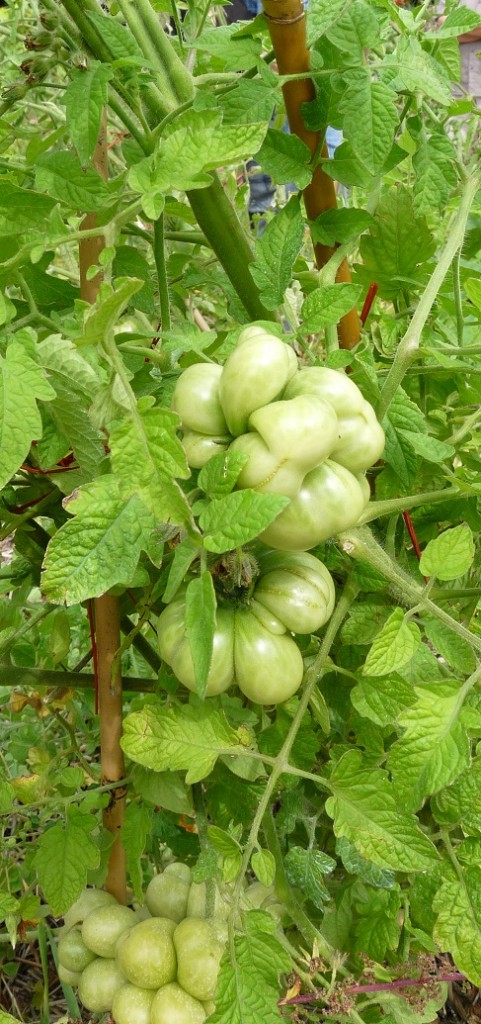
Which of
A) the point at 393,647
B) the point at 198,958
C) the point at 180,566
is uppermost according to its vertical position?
the point at 180,566

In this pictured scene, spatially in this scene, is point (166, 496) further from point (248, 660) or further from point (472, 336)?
point (472, 336)

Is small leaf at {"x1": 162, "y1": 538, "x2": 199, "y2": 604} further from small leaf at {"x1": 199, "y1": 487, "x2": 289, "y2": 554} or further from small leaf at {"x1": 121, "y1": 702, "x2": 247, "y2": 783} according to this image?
small leaf at {"x1": 121, "y1": 702, "x2": 247, "y2": 783}

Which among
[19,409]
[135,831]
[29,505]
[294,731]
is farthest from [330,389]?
[135,831]

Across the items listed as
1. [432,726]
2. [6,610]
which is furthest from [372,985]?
[6,610]

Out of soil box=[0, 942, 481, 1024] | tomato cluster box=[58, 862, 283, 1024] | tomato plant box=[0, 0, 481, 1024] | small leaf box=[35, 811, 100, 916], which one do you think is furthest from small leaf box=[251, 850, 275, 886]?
soil box=[0, 942, 481, 1024]

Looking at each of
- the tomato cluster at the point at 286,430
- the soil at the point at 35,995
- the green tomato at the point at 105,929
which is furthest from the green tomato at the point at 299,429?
the soil at the point at 35,995

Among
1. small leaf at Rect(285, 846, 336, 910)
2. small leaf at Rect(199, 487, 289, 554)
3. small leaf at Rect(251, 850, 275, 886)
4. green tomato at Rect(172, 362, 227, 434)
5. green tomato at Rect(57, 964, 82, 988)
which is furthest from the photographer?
green tomato at Rect(57, 964, 82, 988)

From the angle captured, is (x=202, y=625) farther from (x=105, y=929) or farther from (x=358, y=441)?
(x=105, y=929)

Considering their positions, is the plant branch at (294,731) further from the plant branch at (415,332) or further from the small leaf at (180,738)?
the plant branch at (415,332)
